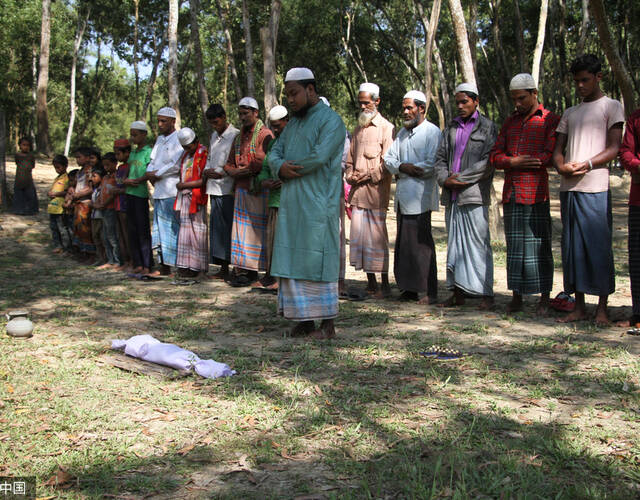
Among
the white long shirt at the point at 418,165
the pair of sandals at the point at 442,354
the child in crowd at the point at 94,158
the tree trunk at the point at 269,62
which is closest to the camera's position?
the pair of sandals at the point at 442,354

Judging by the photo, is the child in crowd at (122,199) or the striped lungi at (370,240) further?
the child in crowd at (122,199)

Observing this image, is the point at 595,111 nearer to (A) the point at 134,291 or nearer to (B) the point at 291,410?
(B) the point at 291,410

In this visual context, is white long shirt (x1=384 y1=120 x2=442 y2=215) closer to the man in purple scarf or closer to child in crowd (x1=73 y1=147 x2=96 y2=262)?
the man in purple scarf

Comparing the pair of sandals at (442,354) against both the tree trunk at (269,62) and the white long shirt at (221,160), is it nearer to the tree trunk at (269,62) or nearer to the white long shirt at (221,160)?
the white long shirt at (221,160)

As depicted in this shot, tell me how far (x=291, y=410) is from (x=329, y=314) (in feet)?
5.35

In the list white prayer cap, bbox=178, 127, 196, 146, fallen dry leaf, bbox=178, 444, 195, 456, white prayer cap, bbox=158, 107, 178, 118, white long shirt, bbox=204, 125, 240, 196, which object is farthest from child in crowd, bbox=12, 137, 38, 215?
fallen dry leaf, bbox=178, 444, 195, 456

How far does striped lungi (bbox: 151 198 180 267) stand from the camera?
8.77 m

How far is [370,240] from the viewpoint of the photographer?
7203 mm

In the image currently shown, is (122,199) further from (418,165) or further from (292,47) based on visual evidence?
(292,47)

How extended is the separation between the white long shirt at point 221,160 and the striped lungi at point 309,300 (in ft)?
10.5

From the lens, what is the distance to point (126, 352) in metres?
4.71

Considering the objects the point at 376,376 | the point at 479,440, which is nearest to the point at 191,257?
the point at 376,376

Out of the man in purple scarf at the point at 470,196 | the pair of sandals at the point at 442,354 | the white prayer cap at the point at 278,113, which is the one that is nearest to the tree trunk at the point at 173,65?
the white prayer cap at the point at 278,113

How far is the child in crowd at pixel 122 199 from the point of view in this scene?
9.05 m
